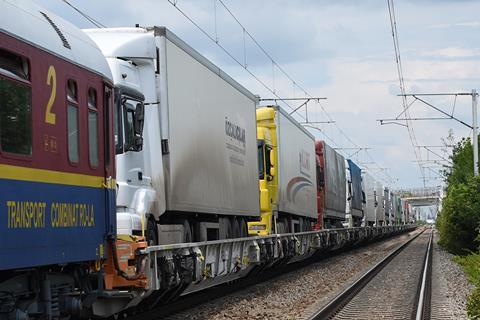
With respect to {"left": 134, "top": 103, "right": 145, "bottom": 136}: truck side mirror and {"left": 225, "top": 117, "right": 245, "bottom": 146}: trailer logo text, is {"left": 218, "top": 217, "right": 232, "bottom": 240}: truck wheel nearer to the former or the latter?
{"left": 225, "top": 117, "right": 245, "bottom": 146}: trailer logo text

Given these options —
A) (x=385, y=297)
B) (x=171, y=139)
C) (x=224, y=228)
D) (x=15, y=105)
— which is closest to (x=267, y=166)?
(x=224, y=228)

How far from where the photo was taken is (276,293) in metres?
17.4

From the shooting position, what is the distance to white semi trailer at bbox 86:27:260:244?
11602 millimetres

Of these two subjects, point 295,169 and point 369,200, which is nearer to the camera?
point 295,169

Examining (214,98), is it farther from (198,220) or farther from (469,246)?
(469,246)

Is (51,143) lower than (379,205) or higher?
lower

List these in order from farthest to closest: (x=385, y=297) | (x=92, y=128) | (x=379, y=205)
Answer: (x=379, y=205)
(x=385, y=297)
(x=92, y=128)

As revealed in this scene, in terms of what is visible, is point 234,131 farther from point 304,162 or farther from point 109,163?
point 304,162

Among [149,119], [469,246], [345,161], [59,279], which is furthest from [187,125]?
[345,161]

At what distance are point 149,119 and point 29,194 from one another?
17.0 feet

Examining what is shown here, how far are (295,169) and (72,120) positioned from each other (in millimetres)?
16348

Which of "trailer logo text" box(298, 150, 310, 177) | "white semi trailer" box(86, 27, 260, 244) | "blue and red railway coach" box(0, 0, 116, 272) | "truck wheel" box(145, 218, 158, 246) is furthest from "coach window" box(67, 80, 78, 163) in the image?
"trailer logo text" box(298, 150, 310, 177)

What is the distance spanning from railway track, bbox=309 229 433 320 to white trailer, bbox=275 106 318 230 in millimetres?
2788

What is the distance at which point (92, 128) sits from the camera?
948 centimetres
